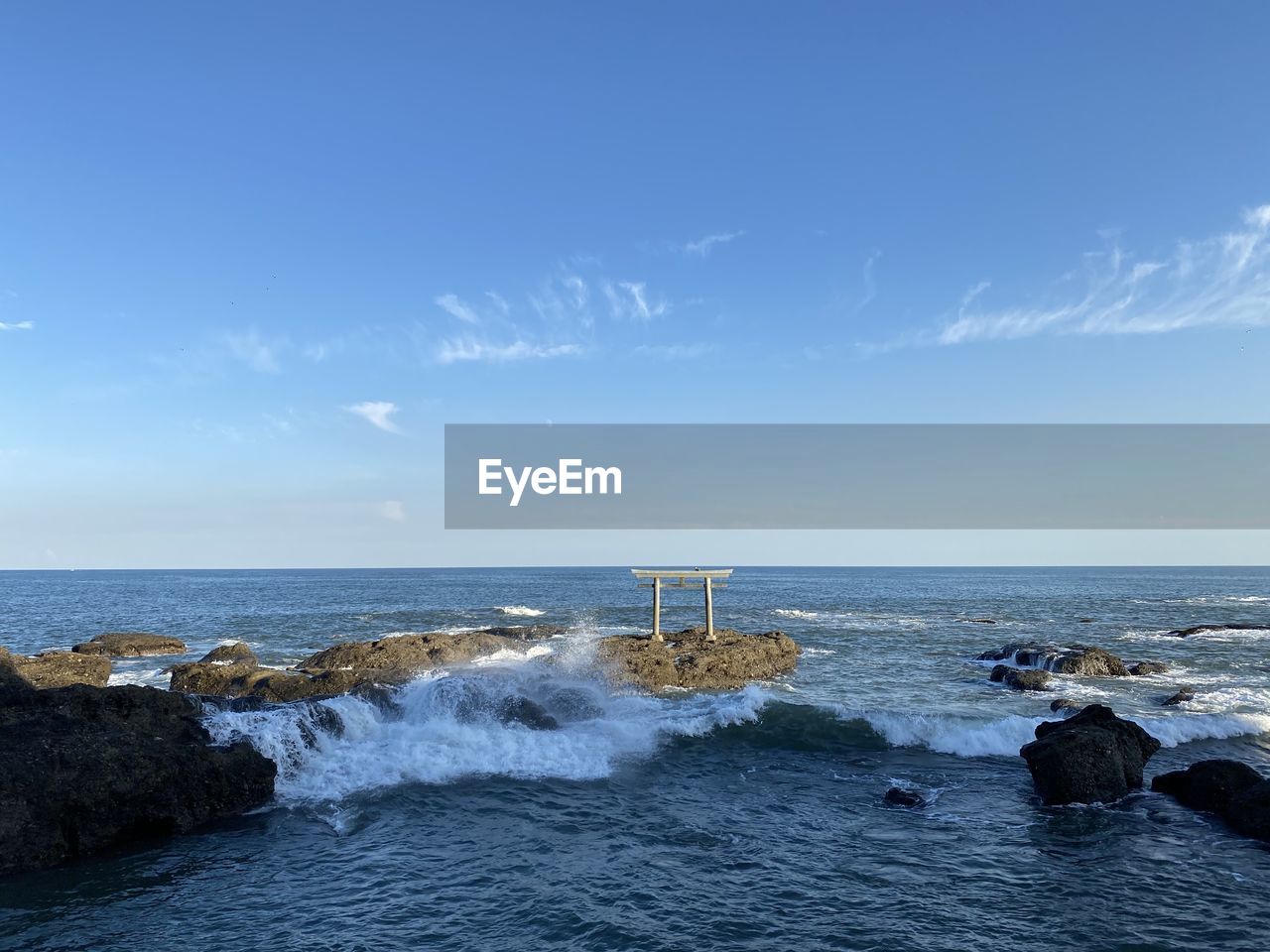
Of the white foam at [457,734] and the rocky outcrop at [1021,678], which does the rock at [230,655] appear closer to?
the white foam at [457,734]

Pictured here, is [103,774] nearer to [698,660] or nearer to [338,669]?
[338,669]

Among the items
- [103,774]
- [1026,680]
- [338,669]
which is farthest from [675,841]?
[1026,680]

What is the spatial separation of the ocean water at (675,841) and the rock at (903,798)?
1.20ft

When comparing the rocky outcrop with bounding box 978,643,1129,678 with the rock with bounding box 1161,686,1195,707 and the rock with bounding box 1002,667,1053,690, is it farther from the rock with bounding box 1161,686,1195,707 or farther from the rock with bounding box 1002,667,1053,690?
the rock with bounding box 1161,686,1195,707

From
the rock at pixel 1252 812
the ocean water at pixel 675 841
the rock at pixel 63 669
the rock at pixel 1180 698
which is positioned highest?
the rock at pixel 63 669

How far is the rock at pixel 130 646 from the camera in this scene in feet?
141

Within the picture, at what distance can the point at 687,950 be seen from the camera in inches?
442

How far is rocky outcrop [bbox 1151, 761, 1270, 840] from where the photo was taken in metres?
15.5

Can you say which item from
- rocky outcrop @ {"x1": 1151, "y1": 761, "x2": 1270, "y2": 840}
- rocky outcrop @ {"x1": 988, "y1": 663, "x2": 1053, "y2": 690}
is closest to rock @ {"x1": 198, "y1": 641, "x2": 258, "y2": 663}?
rocky outcrop @ {"x1": 988, "y1": 663, "x2": 1053, "y2": 690}

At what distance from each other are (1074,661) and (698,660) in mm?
19365

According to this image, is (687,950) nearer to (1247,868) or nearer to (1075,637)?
(1247,868)

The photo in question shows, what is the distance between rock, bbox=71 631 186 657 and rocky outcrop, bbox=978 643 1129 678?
162ft

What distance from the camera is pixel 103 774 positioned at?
15680 millimetres

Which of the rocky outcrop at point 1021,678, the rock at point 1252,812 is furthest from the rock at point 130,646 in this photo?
the rock at point 1252,812
